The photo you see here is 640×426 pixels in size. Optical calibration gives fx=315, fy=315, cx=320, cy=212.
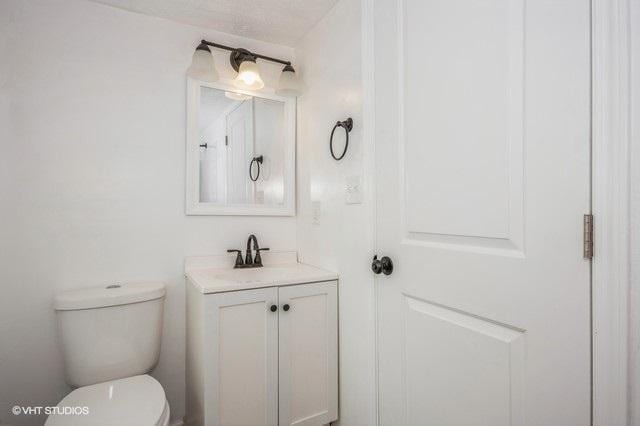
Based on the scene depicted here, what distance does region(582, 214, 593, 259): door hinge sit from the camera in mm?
678

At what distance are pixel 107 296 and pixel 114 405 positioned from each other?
43 centimetres

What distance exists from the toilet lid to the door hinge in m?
1.31

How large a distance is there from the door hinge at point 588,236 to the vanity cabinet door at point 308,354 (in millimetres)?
1006

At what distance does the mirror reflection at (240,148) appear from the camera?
1.73 metres

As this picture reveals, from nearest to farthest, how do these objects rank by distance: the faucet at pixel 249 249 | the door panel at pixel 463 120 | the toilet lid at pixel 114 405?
the door panel at pixel 463 120
the toilet lid at pixel 114 405
the faucet at pixel 249 249

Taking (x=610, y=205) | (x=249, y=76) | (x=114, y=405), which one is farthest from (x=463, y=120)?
(x=114, y=405)

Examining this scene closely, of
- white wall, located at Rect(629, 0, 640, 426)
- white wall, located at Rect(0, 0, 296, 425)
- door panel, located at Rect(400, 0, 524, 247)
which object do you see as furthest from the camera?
white wall, located at Rect(0, 0, 296, 425)

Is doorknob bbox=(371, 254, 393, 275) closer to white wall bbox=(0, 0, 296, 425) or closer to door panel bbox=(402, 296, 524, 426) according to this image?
door panel bbox=(402, 296, 524, 426)

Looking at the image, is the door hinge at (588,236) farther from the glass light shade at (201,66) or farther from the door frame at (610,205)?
the glass light shade at (201,66)

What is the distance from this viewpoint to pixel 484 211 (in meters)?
0.88

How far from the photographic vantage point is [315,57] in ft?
5.71

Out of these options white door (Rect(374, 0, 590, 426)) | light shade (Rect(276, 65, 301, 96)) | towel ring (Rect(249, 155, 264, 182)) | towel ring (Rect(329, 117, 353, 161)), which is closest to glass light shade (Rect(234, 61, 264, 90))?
light shade (Rect(276, 65, 301, 96))

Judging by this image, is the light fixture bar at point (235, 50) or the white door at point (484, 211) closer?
the white door at point (484, 211)

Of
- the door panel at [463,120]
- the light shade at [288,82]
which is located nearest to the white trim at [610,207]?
the door panel at [463,120]
